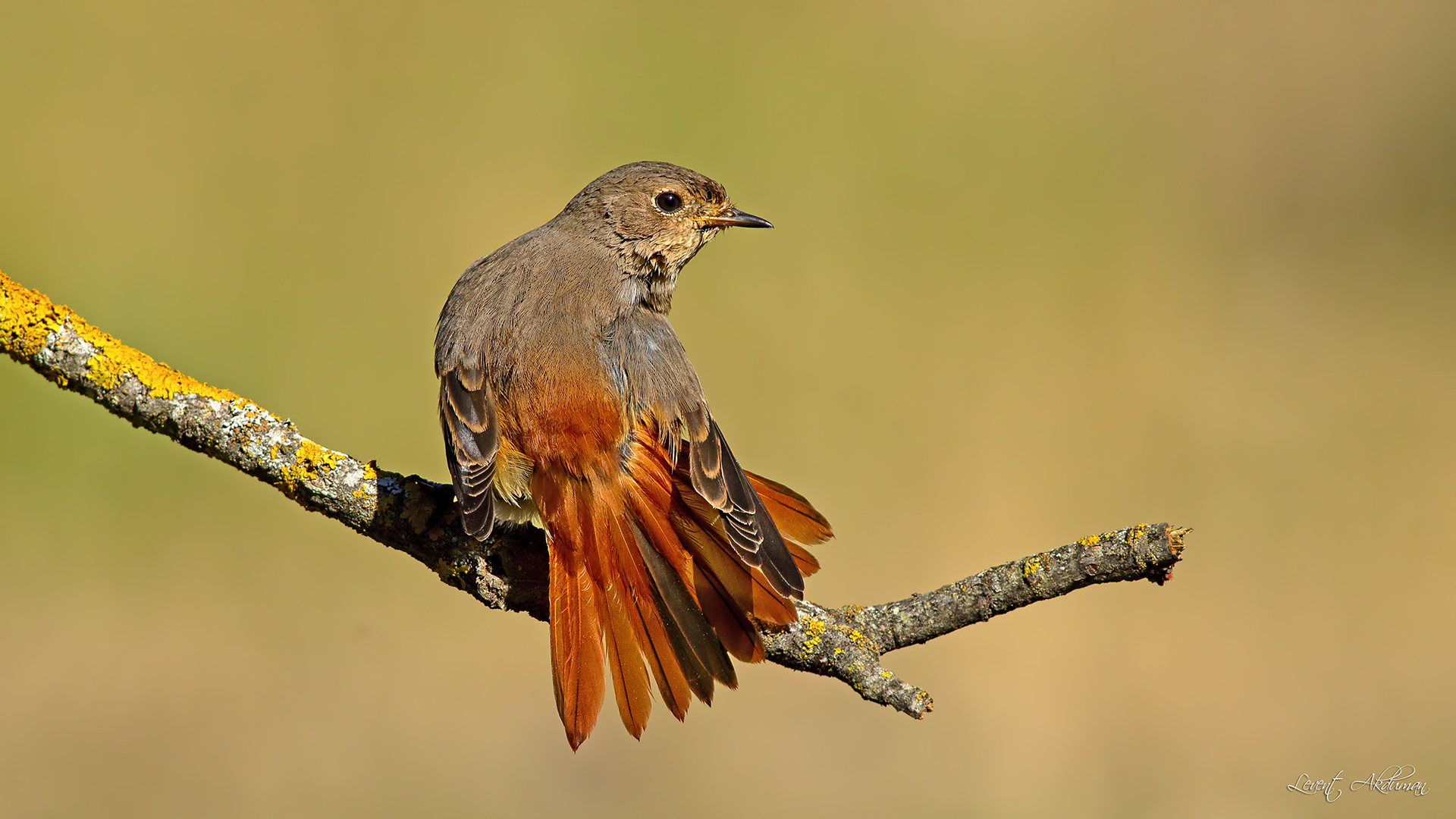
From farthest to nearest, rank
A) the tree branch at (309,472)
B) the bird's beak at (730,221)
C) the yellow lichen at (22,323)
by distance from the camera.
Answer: the bird's beak at (730,221), the yellow lichen at (22,323), the tree branch at (309,472)

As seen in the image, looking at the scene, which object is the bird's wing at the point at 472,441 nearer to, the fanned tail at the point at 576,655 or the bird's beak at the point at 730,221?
the fanned tail at the point at 576,655

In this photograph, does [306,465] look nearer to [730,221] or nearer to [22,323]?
[22,323]

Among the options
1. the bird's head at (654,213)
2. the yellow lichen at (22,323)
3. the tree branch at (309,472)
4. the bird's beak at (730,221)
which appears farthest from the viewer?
the bird's beak at (730,221)

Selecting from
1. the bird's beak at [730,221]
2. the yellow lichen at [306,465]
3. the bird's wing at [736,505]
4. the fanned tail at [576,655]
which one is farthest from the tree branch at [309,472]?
the bird's beak at [730,221]

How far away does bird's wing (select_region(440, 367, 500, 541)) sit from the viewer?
102 inches

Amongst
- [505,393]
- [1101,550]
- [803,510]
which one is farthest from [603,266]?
[1101,550]

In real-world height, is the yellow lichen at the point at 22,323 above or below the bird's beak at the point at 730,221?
below

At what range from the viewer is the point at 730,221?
153 inches

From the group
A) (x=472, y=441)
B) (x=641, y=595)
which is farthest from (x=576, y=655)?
(x=472, y=441)

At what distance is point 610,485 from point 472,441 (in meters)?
0.40

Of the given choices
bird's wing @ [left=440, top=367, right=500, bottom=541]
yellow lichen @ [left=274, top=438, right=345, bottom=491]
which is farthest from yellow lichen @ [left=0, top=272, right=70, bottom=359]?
bird's wing @ [left=440, top=367, right=500, bottom=541]

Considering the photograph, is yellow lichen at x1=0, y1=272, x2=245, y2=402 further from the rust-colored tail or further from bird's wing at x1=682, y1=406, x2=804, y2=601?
bird's wing at x1=682, y1=406, x2=804, y2=601

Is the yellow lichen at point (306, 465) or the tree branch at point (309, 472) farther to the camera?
the yellow lichen at point (306, 465)

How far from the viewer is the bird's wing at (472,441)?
8.47 ft
